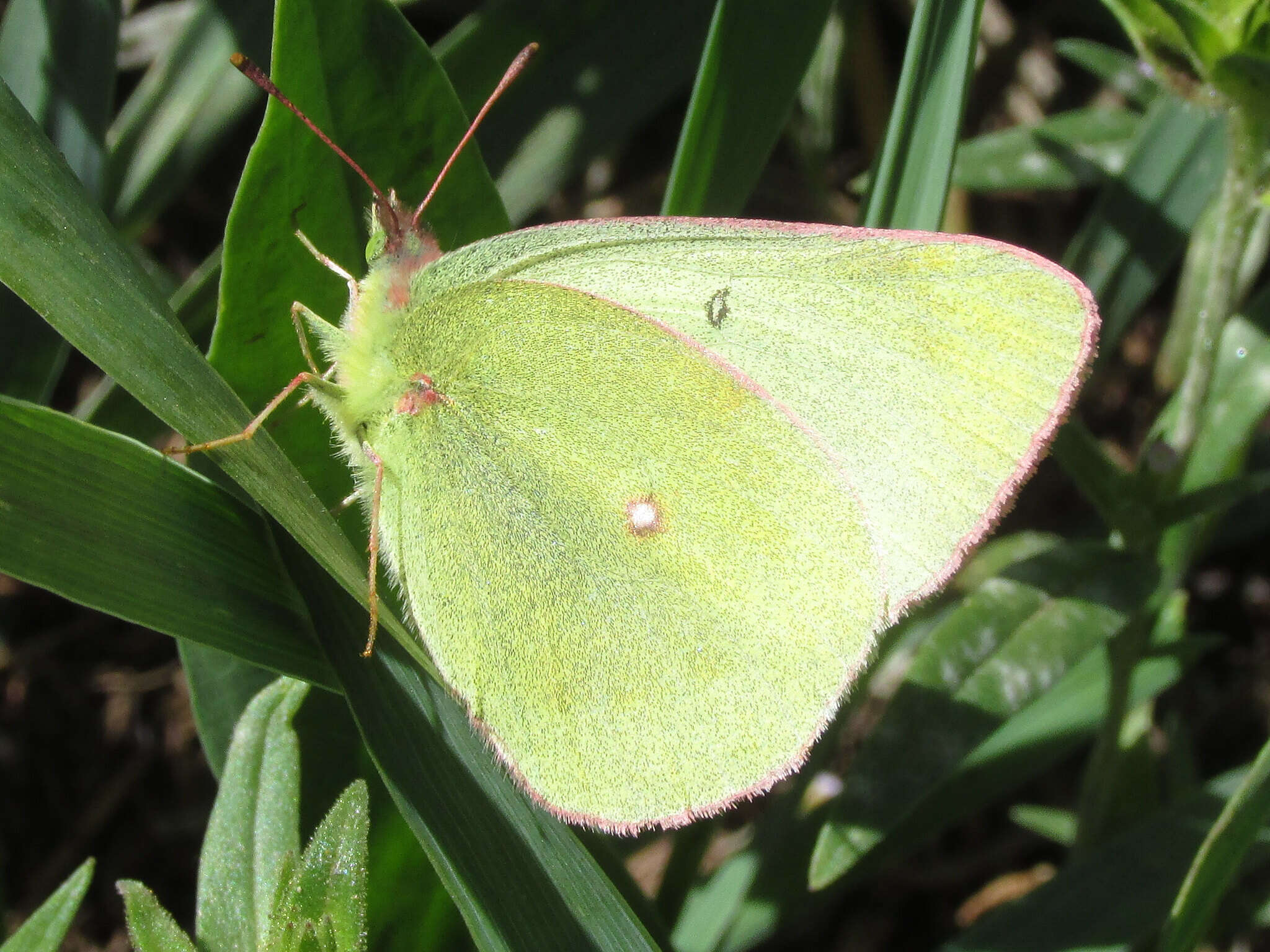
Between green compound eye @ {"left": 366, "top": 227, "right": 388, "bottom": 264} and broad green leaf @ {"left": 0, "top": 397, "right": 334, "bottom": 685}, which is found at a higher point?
green compound eye @ {"left": 366, "top": 227, "right": 388, "bottom": 264}

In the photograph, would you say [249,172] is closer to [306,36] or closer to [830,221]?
[306,36]

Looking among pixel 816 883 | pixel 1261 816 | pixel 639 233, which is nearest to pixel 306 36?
pixel 639 233

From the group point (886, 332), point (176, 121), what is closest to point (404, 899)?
point (886, 332)

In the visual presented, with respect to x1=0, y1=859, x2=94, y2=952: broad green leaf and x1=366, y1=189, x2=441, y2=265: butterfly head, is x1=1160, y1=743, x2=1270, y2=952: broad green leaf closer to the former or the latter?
x1=366, y1=189, x2=441, y2=265: butterfly head

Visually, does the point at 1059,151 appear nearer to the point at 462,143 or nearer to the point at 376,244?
the point at 462,143

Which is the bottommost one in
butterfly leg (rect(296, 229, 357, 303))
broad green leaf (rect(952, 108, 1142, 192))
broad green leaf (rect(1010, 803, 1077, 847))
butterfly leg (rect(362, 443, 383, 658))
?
broad green leaf (rect(1010, 803, 1077, 847))

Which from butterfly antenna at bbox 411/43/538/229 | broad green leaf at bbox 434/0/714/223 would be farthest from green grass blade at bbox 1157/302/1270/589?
butterfly antenna at bbox 411/43/538/229

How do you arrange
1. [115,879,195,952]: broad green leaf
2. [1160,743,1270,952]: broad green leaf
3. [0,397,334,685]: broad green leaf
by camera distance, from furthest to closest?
[1160,743,1270,952]: broad green leaf
[115,879,195,952]: broad green leaf
[0,397,334,685]: broad green leaf
